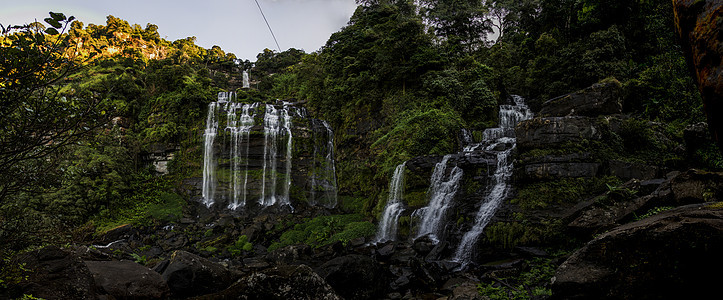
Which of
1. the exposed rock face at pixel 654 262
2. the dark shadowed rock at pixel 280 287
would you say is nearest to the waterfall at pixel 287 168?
the dark shadowed rock at pixel 280 287

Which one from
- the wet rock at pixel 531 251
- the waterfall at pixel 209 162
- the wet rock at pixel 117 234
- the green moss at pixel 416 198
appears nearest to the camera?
the wet rock at pixel 531 251

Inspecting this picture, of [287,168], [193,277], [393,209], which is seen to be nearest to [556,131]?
[393,209]

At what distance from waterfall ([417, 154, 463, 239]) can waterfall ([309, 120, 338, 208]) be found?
10.4 metres

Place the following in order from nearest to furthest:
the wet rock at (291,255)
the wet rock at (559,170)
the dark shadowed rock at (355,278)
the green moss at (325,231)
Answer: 1. the dark shadowed rock at (355,278)
2. the wet rock at (559,170)
3. the wet rock at (291,255)
4. the green moss at (325,231)

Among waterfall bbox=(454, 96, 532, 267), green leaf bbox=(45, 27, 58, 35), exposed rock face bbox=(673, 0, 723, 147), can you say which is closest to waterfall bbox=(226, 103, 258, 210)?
waterfall bbox=(454, 96, 532, 267)

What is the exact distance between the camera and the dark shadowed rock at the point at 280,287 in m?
3.64

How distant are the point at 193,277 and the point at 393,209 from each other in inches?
392

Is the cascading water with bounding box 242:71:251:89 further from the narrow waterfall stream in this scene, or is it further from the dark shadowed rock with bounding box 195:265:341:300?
the dark shadowed rock with bounding box 195:265:341:300

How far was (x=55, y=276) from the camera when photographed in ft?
14.7

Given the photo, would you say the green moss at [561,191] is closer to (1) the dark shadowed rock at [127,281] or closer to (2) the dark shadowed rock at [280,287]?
(2) the dark shadowed rock at [280,287]

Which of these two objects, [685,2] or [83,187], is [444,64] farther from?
[83,187]

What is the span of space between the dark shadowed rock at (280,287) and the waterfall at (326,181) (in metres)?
18.7

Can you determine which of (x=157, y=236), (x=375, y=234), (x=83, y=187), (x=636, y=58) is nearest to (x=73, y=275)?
(x=375, y=234)

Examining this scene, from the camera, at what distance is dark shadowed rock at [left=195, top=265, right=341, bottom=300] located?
3645mm
